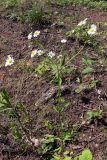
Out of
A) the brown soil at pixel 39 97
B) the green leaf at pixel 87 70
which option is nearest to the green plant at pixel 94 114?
the brown soil at pixel 39 97

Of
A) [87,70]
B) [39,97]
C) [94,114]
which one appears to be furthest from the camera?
[87,70]

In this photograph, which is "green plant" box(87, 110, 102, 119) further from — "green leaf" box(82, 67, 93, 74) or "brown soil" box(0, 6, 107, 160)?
"green leaf" box(82, 67, 93, 74)

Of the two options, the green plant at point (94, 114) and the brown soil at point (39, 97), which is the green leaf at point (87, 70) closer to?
the brown soil at point (39, 97)

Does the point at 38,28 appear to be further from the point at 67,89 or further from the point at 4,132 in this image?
the point at 4,132

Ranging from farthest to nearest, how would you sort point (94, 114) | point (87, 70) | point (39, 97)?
point (87, 70) → point (39, 97) → point (94, 114)

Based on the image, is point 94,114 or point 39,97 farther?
point 39,97

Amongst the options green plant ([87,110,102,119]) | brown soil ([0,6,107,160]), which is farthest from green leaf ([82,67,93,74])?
green plant ([87,110,102,119])

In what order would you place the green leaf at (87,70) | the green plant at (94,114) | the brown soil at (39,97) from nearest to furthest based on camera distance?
the brown soil at (39,97)
the green plant at (94,114)
the green leaf at (87,70)

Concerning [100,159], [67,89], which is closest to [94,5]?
[67,89]
